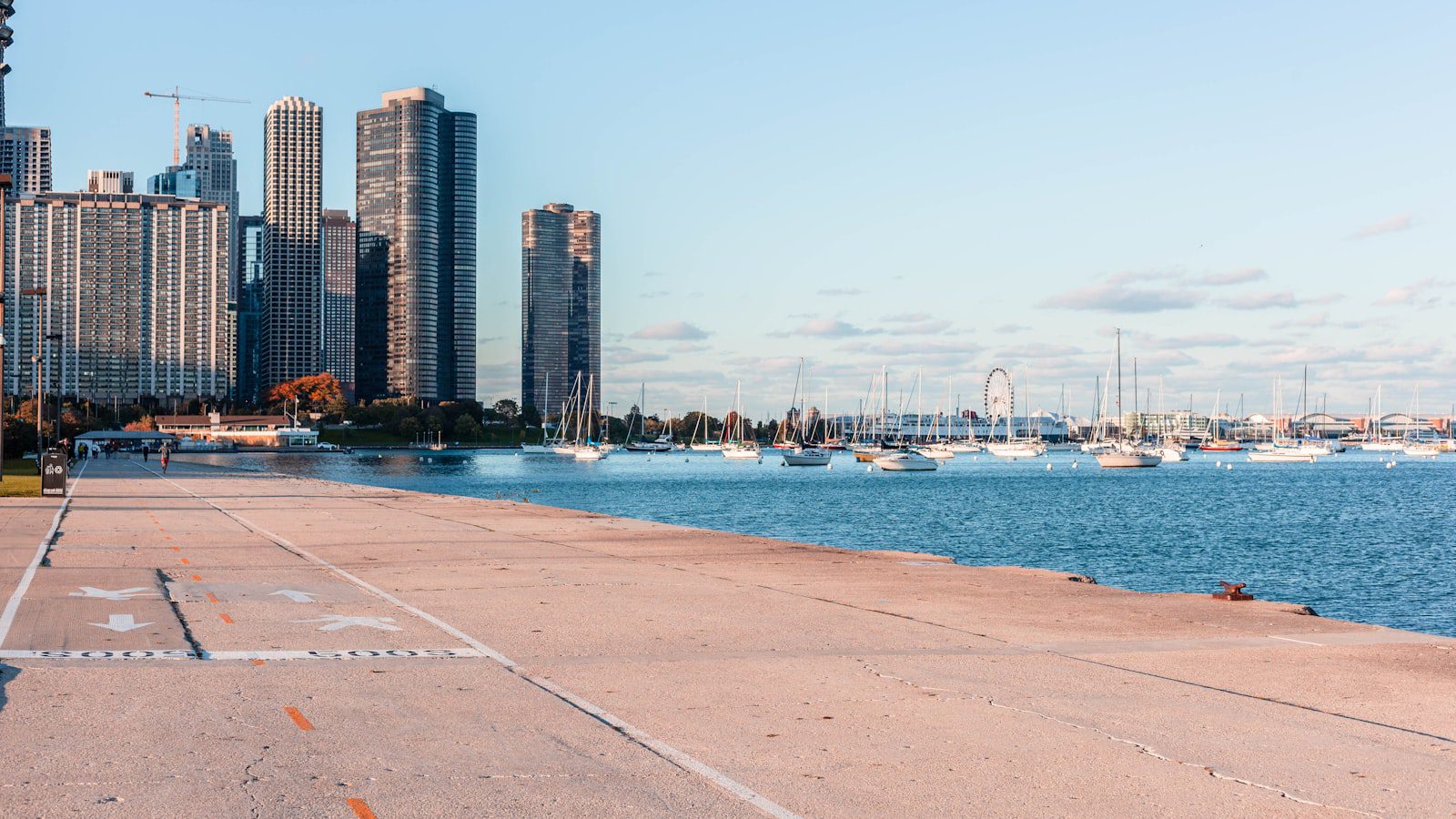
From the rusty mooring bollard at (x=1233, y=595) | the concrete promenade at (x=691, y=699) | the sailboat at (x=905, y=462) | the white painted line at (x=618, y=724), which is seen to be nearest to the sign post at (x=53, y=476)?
the concrete promenade at (x=691, y=699)

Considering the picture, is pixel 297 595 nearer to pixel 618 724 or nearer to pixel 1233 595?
pixel 618 724

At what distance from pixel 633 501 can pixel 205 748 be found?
8080 centimetres

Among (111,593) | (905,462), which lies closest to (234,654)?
(111,593)

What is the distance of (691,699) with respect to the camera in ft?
40.2

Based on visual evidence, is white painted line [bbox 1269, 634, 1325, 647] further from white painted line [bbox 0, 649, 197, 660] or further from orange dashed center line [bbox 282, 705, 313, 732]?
white painted line [bbox 0, 649, 197, 660]

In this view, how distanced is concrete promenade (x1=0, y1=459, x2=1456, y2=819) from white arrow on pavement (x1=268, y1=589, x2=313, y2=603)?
0.13 meters

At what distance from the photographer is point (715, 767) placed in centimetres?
967

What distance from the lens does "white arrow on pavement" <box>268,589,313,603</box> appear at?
766 inches

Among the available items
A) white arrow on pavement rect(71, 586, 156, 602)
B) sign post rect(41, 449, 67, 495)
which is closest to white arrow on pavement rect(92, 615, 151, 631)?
white arrow on pavement rect(71, 586, 156, 602)

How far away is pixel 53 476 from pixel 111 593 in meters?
32.2

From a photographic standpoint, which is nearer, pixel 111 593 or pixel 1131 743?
pixel 1131 743

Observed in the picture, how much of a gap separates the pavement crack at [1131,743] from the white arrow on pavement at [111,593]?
36.7 feet

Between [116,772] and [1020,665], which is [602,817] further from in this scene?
[1020,665]

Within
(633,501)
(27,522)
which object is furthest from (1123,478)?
(27,522)
